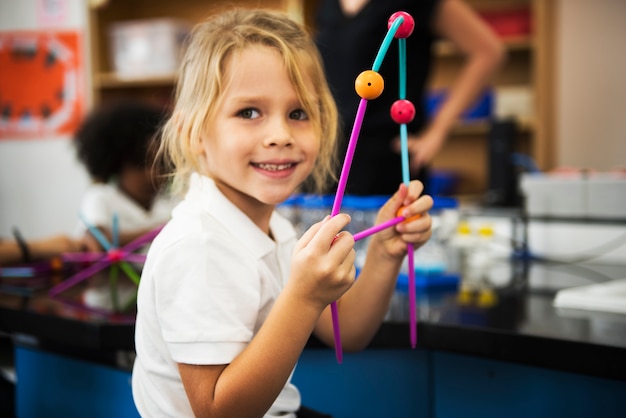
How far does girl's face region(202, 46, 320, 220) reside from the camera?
2.43 feet

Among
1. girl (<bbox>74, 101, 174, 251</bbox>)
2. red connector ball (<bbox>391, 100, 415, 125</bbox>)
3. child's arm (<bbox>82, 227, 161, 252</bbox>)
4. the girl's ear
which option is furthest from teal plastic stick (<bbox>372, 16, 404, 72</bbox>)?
girl (<bbox>74, 101, 174, 251</bbox>)

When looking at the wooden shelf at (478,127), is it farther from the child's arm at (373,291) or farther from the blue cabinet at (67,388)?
the blue cabinet at (67,388)

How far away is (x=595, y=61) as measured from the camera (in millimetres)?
3051

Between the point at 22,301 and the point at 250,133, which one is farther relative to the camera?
the point at 22,301

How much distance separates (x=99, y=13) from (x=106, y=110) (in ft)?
6.40

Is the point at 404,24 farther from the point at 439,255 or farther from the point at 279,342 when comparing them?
the point at 439,255

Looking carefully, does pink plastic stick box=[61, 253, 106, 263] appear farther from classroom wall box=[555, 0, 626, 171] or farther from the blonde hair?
classroom wall box=[555, 0, 626, 171]

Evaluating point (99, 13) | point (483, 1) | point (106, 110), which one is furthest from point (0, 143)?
point (483, 1)

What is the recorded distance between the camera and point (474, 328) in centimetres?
88

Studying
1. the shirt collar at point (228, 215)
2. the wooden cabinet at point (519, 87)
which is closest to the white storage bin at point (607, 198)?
the shirt collar at point (228, 215)

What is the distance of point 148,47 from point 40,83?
2.46 ft

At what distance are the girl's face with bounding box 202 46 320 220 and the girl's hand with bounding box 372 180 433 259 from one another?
0.15 metres

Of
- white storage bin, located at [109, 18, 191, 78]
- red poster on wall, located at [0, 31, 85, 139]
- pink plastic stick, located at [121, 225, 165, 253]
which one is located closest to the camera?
pink plastic stick, located at [121, 225, 165, 253]

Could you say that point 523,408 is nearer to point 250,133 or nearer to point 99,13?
point 250,133
